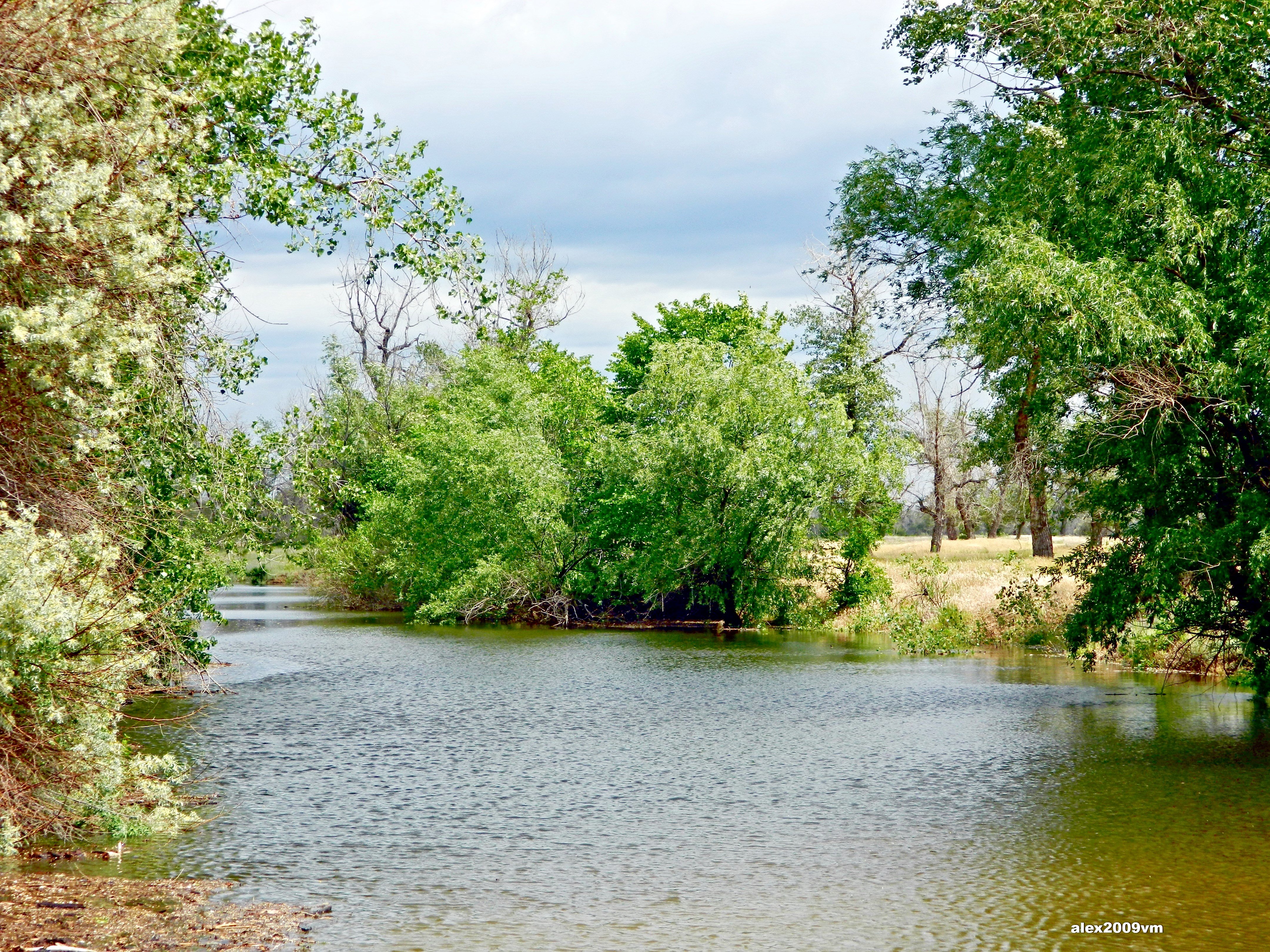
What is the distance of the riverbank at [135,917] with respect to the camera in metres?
8.47

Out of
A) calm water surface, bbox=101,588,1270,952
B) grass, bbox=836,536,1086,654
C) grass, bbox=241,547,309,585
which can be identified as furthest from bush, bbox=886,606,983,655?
grass, bbox=241,547,309,585

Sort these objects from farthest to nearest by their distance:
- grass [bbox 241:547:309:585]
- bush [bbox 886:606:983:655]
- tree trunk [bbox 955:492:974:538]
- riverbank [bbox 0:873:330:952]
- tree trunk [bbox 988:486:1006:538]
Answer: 1. tree trunk [bbox 988:486:1006:538]
2. grass [bbox 241:547:309:585]
3. tree trunk [bbox 955:492:974:538]
4. bush [bbox 886:606:983:655]
5. riverbank [bbox 0:873:330:952]

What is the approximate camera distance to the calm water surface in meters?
10.0

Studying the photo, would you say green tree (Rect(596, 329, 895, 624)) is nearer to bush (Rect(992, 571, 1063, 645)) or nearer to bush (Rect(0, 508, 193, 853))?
bush (Rect(992, 571, 1063, 645))

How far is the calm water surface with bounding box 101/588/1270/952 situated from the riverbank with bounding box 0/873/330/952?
0.41 m

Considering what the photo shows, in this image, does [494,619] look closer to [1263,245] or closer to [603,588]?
[603,588]

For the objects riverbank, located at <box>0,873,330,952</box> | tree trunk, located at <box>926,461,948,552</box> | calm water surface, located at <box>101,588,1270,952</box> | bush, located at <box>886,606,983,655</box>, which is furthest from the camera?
tree trunk, located at <box>926,461,948,552</box>

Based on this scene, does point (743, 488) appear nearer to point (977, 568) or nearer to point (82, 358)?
point (977, 568)

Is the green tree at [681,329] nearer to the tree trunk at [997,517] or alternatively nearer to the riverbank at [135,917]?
the tree trunk at [997,517]

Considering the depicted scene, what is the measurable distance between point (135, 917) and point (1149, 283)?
16.5 m

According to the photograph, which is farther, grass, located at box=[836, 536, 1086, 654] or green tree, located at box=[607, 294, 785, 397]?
green tree, located at box=[607, 294, 785, 397]

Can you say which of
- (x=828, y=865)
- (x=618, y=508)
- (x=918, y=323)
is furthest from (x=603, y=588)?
(x=828, y=865)

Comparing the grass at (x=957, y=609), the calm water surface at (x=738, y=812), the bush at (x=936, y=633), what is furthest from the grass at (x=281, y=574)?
the calm water surface at (x=738, y=812)

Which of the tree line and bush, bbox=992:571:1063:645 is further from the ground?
the tree line
